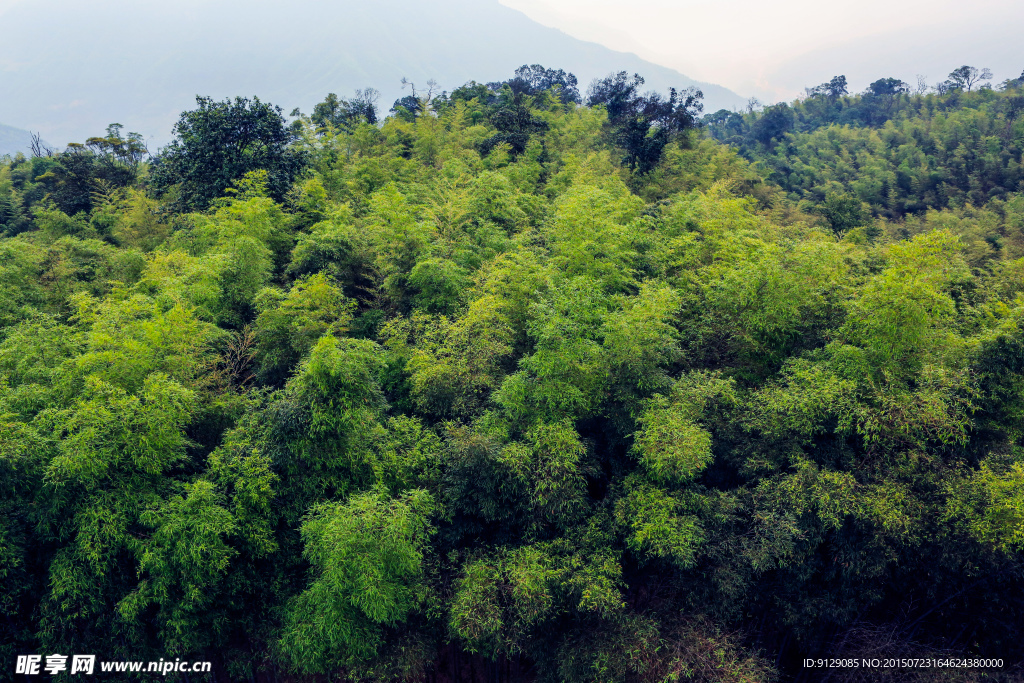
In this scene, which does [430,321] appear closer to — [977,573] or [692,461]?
[692,461]

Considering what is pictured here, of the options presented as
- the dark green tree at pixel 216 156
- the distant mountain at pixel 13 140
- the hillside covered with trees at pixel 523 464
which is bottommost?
the hillside covered with trees at pixel 523 464

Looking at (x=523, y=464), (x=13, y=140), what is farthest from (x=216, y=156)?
(x=13, y=140)

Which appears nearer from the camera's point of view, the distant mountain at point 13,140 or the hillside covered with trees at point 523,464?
the hillside covered with trees at point 523,464

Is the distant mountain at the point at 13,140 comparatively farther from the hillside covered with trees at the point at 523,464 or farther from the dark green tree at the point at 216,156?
the hillside covered with trees at the point at 523,464

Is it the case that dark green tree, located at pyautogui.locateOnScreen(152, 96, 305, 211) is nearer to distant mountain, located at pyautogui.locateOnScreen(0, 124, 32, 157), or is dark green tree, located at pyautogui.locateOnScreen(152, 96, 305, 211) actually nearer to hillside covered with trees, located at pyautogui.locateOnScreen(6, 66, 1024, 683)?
hillside covered with trees, located at pyautogui.locateOnScreen(6, 66, 1024, 683)

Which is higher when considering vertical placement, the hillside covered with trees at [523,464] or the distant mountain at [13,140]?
the distant mountain at [13,140]

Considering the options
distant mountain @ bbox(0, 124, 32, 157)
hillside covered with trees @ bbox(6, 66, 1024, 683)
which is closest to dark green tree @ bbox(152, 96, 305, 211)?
hillside covered with trees @ bbox(6, 66, 1024, 683)

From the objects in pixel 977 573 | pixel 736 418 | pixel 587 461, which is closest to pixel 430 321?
pixel 587 461

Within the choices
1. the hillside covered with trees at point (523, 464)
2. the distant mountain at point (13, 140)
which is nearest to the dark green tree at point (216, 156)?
the hillside covered with trees at point (523, 464)

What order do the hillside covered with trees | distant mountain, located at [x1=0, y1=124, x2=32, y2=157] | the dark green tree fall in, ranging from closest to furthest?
the hillside covered with trees → the dark green tree → distant mountain, located at [x1=0, y1=124, x2=32, y2=157]
